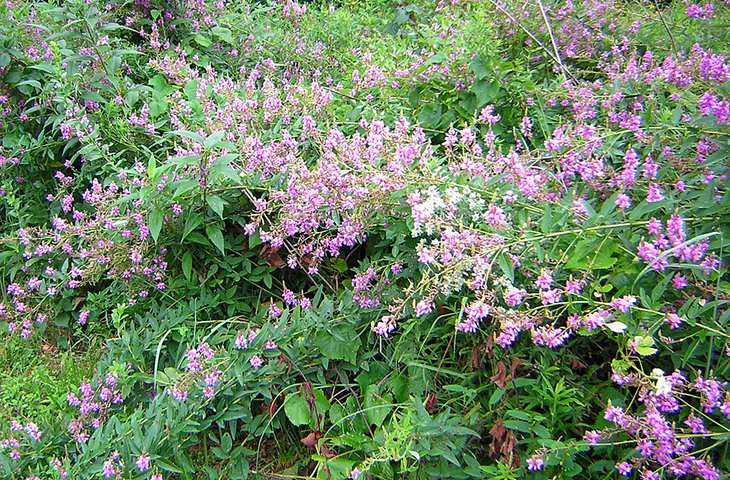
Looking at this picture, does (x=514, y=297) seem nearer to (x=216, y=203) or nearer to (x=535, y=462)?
(x=535, y=462)

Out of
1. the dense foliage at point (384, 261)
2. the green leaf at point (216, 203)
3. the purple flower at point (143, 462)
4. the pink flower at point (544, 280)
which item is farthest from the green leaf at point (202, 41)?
the pink flower at point (544, 280)

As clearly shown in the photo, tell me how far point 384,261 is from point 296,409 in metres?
0.70

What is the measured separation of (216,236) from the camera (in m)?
2.70

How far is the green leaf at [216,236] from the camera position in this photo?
2.68 meters

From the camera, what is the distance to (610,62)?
345 centimetres

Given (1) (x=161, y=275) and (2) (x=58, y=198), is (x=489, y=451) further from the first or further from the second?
(2) (x=58, y=198)

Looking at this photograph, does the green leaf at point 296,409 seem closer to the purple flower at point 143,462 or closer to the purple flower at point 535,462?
the purple flower at point 143,462

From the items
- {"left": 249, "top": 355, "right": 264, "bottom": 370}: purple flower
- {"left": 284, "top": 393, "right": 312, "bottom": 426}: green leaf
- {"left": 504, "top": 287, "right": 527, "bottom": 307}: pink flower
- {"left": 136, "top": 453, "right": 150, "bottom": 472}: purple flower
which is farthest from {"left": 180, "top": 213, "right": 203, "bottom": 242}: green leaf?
{"left": 504, "top": 287, "right": 527, "bottom": 307}: pink flower

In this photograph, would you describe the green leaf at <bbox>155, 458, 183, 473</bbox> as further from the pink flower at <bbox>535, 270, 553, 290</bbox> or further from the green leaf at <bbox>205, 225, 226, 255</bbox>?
the pink flower at <bbox>535, 270, 553, 290</bbox>

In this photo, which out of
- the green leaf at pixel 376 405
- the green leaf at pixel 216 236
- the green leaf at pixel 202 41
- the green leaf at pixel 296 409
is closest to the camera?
the green leaf at pixel 376 405

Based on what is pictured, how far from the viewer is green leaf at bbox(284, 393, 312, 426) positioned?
7.97 ft

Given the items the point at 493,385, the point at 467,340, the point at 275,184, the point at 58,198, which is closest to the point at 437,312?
the point at 467,340

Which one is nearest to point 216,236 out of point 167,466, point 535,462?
point 167,466

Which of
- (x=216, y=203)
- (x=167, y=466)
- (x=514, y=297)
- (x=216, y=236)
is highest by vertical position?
(x=514, y=297)
